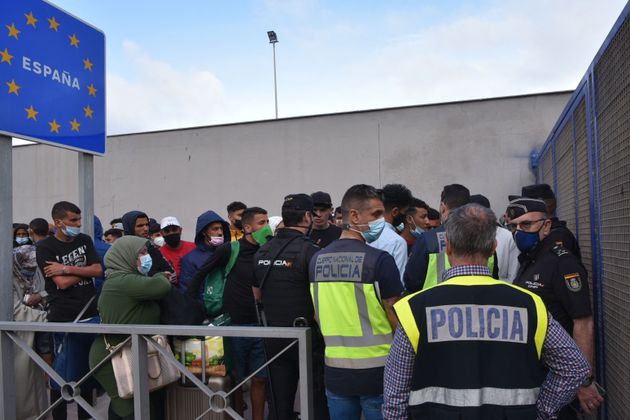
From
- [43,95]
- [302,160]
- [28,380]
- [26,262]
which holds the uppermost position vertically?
[302,160]

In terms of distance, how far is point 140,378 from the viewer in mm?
3184

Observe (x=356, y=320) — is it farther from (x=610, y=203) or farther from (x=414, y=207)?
(x=414, y=207)

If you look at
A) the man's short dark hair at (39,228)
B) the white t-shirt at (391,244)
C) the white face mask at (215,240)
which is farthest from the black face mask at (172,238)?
the white t-shirt at (391,244)

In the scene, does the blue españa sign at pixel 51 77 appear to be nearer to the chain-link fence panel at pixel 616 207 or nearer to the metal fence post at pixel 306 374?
the metal fence post at pixel 306 374

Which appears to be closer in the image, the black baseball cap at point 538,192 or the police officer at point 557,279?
the police officer at point 557,279

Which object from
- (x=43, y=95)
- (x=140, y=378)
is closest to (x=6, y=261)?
(x=43, y=95)

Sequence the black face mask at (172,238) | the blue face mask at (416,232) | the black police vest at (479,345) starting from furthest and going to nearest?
1. the black face mask at (172,238)
2. the blue face mask at (416,232)
3. the black police vest at (479,345)

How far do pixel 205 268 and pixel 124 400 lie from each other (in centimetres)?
115

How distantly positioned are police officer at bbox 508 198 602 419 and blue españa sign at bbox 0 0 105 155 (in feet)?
11.3

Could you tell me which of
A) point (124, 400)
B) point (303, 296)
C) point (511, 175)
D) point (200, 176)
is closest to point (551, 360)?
point (303, 296)

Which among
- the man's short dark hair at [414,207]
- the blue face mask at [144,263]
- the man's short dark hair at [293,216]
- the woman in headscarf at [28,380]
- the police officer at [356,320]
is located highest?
the man's short dark hair at [414,207]

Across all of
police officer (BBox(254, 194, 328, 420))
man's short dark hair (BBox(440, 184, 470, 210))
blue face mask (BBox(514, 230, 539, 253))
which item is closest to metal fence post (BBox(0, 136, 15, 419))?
police officer (BBox(254, 194, 328, 420))

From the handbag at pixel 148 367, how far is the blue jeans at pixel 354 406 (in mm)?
1069

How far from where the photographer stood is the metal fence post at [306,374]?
2852mm
